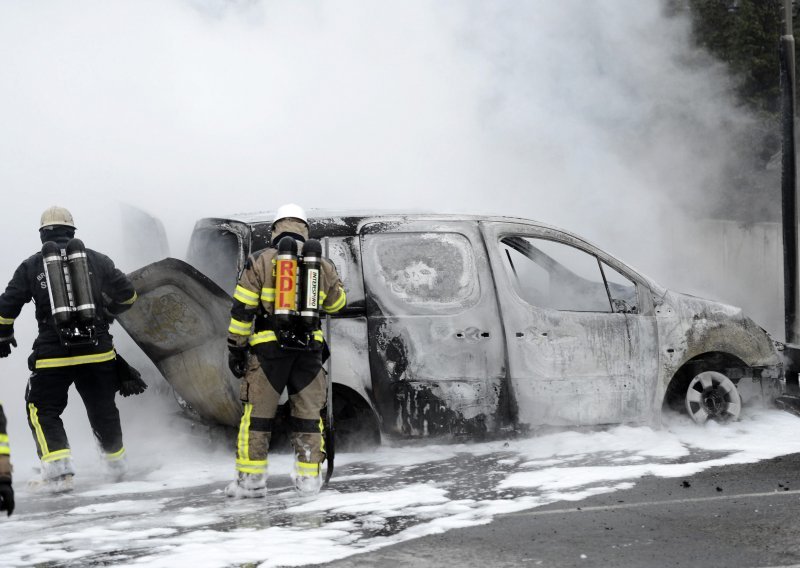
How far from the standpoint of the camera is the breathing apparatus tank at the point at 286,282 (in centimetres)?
584

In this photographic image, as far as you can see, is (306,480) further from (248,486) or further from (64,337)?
(64,337)

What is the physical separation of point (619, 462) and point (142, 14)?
7.61m

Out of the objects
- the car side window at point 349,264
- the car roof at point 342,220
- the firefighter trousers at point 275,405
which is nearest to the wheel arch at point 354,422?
the car side window at point 349,264

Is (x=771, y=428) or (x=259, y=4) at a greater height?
(x=259, y=4)

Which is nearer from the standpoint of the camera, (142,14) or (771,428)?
(771,428)

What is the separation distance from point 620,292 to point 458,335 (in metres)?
1.24

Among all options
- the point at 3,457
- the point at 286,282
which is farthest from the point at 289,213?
the point at 3,457

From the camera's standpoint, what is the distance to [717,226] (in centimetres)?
1537

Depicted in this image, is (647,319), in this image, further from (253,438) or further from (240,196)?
(240,196)

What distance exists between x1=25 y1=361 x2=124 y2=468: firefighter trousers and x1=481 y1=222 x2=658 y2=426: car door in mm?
2484

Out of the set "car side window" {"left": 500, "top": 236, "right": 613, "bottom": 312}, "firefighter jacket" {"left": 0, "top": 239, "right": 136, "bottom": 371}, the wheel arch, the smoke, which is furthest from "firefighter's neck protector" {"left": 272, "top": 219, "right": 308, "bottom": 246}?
the smoke

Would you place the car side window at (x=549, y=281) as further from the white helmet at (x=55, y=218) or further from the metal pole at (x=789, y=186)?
the metal pole at (x=789, y=186)

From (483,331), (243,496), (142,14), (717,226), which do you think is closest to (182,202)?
(142,14)

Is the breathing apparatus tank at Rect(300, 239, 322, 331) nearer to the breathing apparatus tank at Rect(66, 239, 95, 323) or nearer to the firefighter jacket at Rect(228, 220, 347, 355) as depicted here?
the firefighter jacket at Rect(228, 220, 347, 355)
